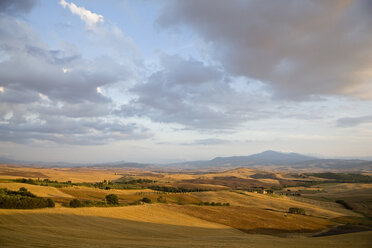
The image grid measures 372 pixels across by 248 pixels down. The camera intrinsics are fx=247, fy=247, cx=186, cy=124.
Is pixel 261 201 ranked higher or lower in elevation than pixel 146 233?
lower

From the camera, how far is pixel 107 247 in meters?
18.5

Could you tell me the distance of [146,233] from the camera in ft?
104

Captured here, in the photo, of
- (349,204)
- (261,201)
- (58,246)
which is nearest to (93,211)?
(58,246)

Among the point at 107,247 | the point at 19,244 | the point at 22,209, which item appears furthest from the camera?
A: the point at 22,209

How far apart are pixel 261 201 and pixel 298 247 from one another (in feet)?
203

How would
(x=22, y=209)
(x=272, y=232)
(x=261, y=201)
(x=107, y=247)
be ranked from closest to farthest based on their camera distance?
(x=107, y=247) < (x=22, y=209) < (x=272, y=232) < (x=261, y=201)

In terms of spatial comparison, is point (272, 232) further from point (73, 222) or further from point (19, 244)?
point (19, 244)

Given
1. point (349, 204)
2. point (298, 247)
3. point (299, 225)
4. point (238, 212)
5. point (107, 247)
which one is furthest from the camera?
point (349, 204)

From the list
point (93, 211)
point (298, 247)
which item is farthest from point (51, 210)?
point (298, 247)

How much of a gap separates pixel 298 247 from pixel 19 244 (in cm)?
A: 2432

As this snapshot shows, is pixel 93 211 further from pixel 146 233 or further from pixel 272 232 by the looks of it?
pixel 272 232

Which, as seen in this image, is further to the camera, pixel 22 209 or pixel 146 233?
pixel 22 209

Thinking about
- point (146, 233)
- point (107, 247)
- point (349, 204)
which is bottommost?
point (349, 204)

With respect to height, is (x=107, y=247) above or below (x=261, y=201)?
above
